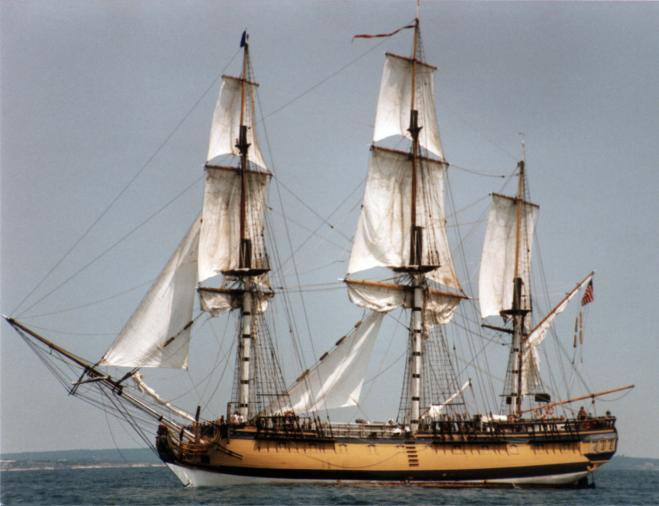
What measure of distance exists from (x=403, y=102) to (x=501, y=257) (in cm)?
1499

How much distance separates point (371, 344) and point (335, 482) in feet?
29.7

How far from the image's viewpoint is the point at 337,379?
55.3 metres

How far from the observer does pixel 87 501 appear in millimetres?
46719

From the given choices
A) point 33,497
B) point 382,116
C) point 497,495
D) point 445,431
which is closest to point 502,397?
point 445,431

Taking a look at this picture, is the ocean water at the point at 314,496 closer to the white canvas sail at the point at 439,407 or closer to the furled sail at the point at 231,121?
the white canvas sail at the point at 439,407

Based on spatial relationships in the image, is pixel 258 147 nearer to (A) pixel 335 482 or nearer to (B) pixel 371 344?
(B) pixel 371 344

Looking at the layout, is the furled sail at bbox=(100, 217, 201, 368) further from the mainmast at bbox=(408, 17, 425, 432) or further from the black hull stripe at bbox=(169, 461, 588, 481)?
the mainmast at bbox=(408, 17, 425, 432)

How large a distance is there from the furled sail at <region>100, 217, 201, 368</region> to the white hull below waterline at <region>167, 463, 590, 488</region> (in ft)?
19.6

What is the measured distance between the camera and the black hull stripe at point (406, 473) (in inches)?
1980

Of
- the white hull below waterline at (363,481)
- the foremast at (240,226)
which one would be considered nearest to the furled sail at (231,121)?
the foremast at (240,226)

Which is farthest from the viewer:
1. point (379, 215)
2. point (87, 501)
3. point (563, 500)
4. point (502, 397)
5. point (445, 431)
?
point (502, 397)

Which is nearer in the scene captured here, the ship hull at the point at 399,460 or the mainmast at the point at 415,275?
the ship hull at the point at 399,460

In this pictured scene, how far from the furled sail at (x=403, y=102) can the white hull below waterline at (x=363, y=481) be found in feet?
70.4

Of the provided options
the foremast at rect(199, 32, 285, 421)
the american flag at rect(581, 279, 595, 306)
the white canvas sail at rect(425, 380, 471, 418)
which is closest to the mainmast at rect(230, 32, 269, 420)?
the foremast at rect(199, 32, 285, 421)
